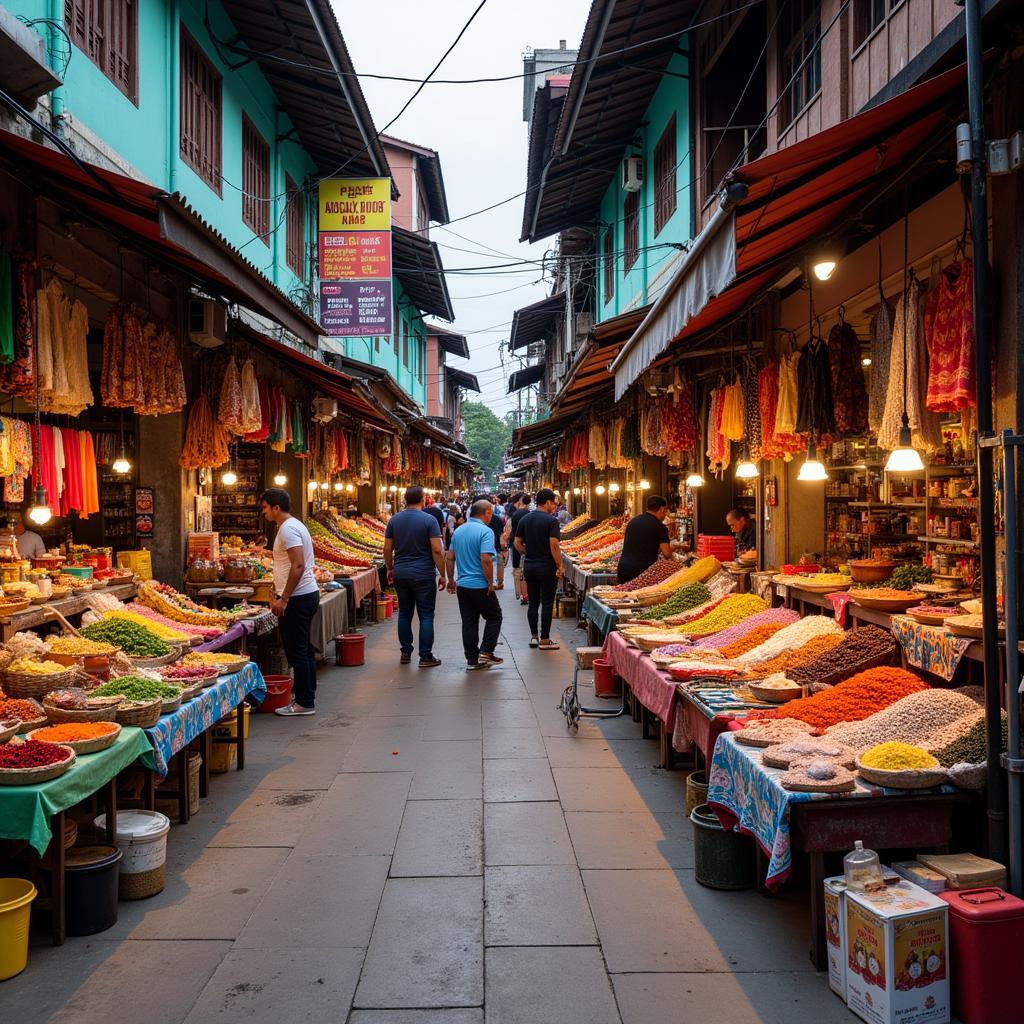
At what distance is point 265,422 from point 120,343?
3462 mm

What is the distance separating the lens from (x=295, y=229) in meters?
16.5

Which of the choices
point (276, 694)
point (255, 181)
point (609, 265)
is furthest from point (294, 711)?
point (609, 265)

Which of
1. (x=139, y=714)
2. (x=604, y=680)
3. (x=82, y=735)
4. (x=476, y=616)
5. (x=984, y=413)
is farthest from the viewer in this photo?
(x=476, y=616)

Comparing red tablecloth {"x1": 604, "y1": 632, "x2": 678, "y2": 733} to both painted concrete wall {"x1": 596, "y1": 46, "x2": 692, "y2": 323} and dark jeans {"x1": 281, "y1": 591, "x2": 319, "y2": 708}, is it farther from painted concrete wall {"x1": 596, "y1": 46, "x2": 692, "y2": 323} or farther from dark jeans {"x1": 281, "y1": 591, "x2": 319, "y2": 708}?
painted concrete wall {"x1": 596, "y1": 46, "x2": 692, "y2": 323}

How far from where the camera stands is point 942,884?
3.54m

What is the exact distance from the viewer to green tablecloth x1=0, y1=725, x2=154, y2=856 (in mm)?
3775

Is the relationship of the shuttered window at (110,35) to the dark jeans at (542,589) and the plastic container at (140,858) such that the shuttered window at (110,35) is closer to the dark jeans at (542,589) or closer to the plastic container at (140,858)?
the plastic container at (140,858)

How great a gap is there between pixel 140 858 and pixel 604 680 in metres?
5.50

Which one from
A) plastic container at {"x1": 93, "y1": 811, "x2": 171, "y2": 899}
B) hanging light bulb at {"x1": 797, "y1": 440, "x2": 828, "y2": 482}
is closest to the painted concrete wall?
hanging light bulb at {"x1": 797, "y1": 440, "x2": 828, "y2": 482}

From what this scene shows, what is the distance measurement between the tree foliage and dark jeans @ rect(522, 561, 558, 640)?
260ft

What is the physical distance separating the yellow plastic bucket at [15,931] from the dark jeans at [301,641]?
4691mm

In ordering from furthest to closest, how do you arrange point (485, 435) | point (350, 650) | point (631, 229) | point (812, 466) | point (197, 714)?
point (485, 435)
point (631, 229)
point (350, 650)
point (812, 466)
point (197, 714)

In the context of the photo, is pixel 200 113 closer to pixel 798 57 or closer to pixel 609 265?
pixel 798 57

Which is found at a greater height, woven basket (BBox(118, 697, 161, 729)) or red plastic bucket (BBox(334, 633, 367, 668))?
woven basket (BBox(118, 697, 161, 729))
